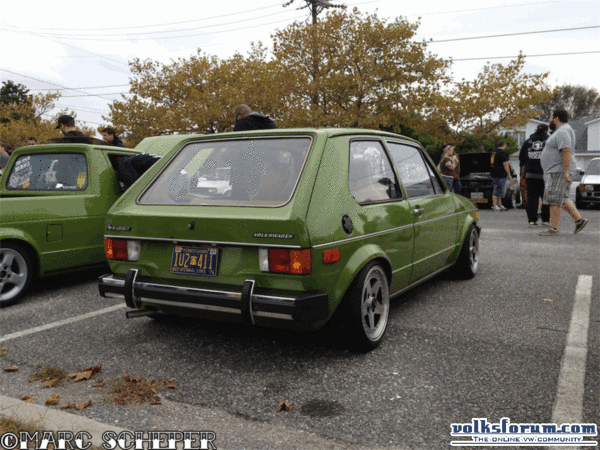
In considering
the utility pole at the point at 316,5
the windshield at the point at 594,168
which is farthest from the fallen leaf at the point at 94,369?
the utility pole at the point at 316,5

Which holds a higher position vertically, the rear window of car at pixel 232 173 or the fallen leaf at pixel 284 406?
the rear window of car at pixel 232 173

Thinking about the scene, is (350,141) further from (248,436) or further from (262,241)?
(248,436)

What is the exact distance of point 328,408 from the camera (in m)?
2.79

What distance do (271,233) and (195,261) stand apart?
597 mm

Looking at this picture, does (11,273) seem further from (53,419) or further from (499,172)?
(499,172)

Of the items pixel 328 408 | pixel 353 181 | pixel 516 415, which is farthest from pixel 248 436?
pixel 353 181

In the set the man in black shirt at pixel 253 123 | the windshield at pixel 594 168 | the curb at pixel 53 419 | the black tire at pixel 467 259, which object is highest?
the man in black shirt at pixel 253 123

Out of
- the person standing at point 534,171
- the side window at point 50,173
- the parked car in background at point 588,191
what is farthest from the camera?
the parked car in background at point 588,191

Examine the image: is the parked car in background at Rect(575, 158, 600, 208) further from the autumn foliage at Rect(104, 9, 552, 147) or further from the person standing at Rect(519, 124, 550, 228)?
the autumn foliage at Rect(104, 9, 552, 147)

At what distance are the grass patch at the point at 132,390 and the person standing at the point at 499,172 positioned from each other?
13.4 metres

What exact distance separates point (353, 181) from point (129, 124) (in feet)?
112

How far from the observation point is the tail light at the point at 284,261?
3.03 m

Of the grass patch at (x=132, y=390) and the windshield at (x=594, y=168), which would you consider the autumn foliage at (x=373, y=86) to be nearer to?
the windshield at (x=594, y=168)

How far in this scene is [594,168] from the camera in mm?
15523
